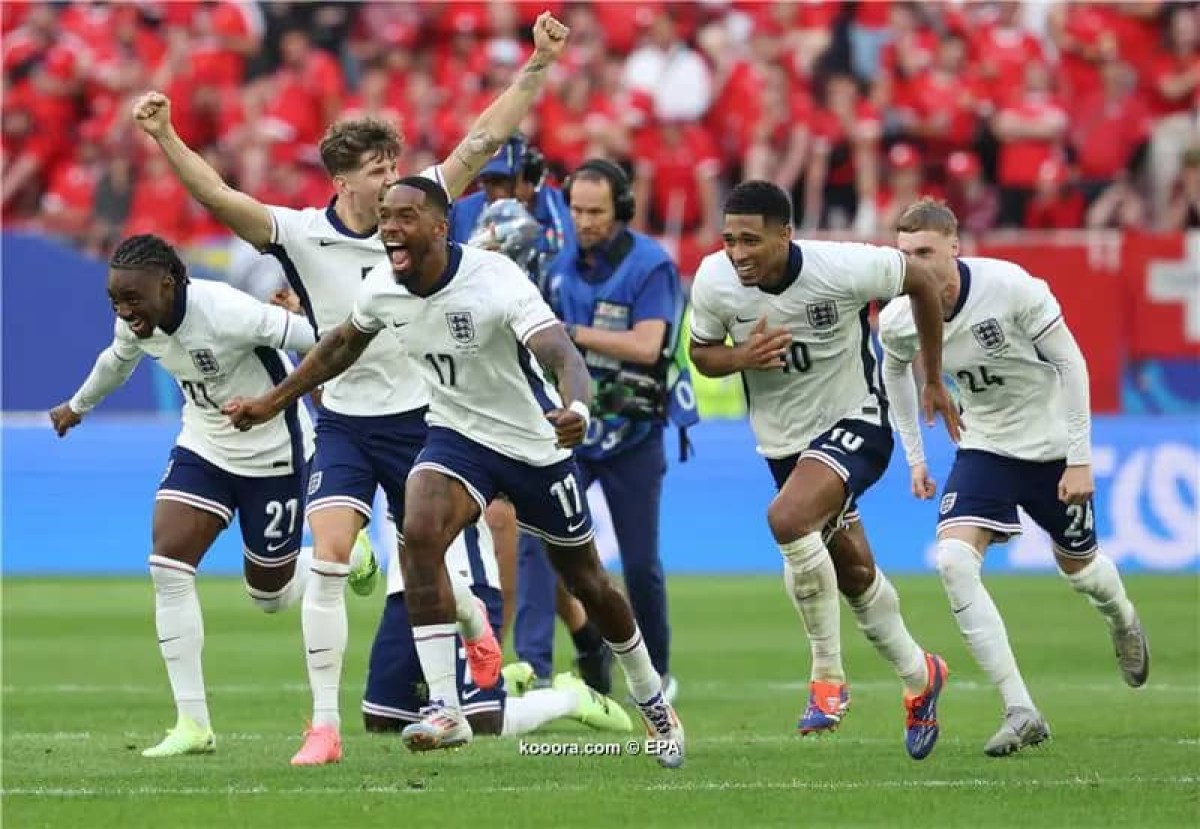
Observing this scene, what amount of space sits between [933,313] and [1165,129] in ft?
46.2

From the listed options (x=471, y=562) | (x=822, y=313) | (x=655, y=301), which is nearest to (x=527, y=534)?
(x=471, y=562)

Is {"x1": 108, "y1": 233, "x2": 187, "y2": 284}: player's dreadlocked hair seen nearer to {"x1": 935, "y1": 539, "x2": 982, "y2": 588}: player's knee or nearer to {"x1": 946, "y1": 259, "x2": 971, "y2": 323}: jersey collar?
{"x1": 946, "y1": 259, "x2": 971, "y2": 323}: jersey collar

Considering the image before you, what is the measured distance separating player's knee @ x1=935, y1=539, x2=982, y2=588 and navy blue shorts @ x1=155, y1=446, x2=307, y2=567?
9.53 ft

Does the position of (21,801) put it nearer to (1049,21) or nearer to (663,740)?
(663,740)

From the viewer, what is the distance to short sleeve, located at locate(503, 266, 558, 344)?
9.52 m

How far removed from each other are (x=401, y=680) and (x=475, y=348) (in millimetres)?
2282

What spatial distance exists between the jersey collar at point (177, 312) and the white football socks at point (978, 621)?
347 cm

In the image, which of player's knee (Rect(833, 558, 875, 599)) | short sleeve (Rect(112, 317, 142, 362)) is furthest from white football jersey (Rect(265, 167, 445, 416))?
player's knee (Rect(833, 558, 875, 599))

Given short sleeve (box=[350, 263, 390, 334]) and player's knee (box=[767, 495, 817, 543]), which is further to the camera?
player's knee (box=[767, 495, 817, 543])

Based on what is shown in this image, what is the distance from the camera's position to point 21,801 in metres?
8.88

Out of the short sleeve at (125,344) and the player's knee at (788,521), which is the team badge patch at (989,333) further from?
the short sleeve at (125,344)

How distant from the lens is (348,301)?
1070 cm

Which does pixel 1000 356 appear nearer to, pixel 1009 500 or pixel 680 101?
pixel 1009 500

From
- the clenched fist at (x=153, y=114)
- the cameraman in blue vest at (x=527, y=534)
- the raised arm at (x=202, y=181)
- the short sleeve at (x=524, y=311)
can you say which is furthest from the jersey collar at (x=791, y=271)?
the clenched fist at (x=153, y=114)
